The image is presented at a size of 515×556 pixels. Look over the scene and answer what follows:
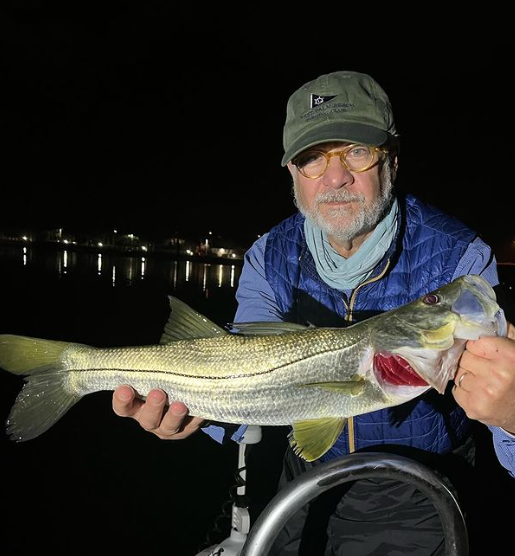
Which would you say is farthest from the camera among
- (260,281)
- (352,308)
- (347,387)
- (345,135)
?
(260,281)

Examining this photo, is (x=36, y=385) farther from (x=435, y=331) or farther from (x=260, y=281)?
(x=435, y=331)

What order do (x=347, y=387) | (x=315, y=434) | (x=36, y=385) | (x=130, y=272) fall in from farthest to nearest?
(x=130, y=272) < (x=36, y=385) < (x=315, y=434) < (x=347, y=387)

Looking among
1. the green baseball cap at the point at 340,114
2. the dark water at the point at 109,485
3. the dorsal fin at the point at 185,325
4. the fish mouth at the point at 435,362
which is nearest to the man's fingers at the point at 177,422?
the dorsal fin at the point at 185,325

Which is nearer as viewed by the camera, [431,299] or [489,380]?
[489,380]

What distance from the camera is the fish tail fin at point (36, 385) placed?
318cm

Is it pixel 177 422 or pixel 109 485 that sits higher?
pixel 177 422

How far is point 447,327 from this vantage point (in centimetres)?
226

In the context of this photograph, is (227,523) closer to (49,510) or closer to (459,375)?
(49,510)

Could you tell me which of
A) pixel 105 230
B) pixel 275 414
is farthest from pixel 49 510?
pixel 105 230

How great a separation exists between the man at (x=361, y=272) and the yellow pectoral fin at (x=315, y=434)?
0.42 meters

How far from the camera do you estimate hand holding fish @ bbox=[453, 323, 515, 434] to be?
6.55 feet

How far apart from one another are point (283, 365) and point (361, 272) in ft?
2.88

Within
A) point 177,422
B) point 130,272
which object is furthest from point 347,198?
point 130,272

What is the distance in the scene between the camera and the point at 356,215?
3.16m
